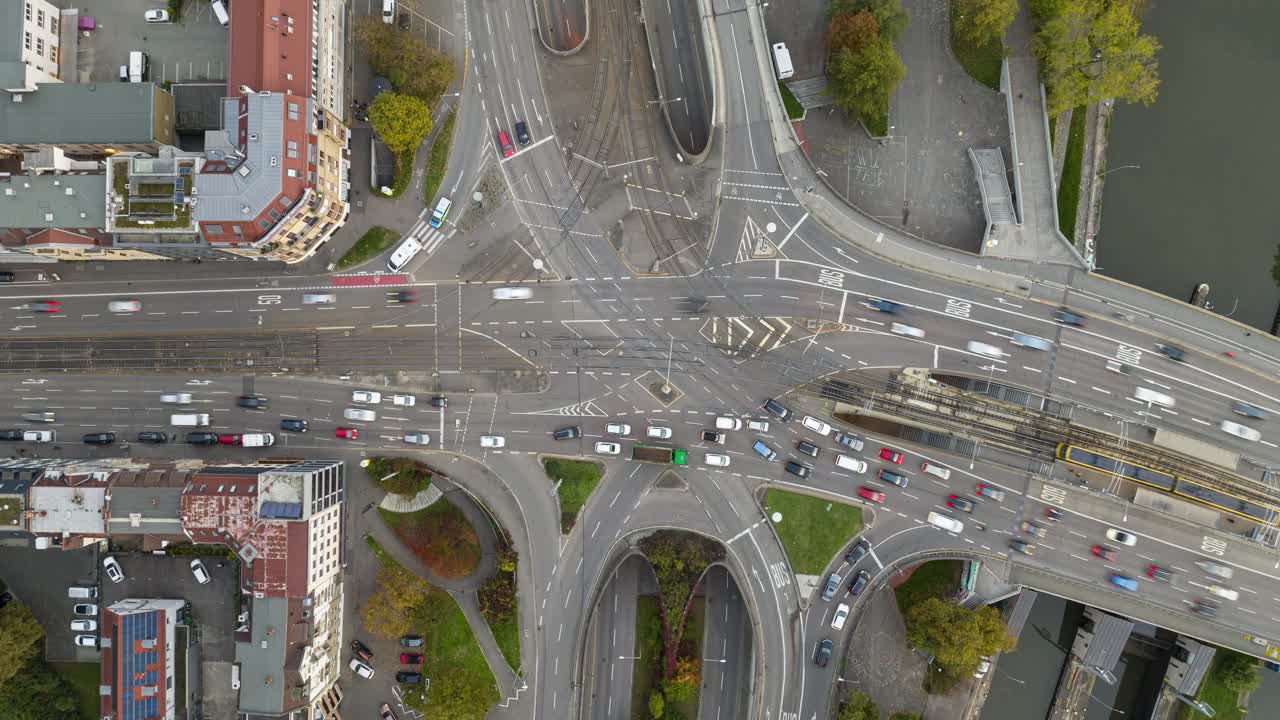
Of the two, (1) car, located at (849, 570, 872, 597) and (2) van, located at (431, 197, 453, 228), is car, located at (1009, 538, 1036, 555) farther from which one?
(2) van, located at (431, 197, 453, 228)

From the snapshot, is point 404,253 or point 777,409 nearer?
point 777,409

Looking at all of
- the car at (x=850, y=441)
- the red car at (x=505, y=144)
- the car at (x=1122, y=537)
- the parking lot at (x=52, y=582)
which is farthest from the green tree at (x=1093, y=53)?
the parking lot at (x=52, y=582)

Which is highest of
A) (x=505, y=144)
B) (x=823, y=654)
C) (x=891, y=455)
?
(x=505, y=144)

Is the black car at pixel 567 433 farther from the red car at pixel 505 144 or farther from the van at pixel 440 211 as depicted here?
the red car at pixel 505 144

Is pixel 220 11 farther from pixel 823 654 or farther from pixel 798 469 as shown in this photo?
pixel 823 654

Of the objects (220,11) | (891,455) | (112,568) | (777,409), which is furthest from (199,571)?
(891,455)
